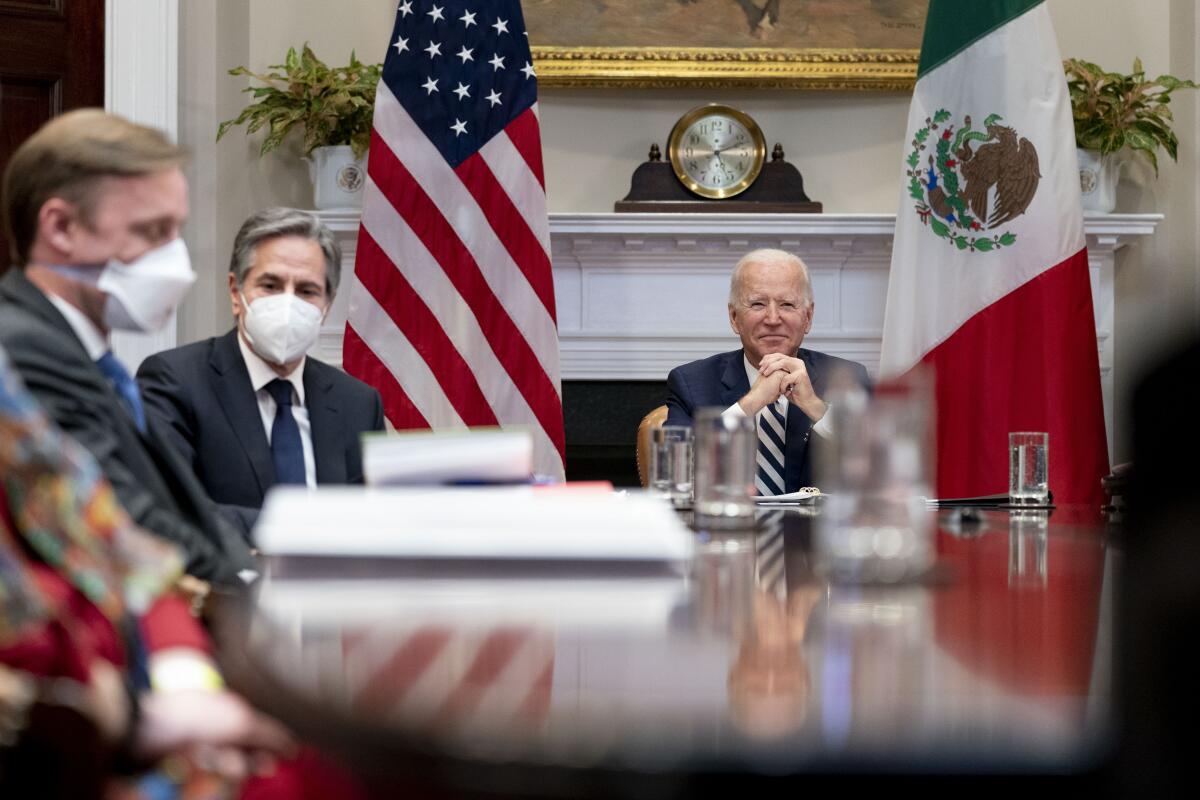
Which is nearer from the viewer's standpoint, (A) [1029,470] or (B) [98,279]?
(B) [98,279]

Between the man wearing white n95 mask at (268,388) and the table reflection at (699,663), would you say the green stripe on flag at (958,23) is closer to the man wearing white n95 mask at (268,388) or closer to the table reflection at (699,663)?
the man wearing white n95 mask at (268,388)

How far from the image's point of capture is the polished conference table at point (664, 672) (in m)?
0.60

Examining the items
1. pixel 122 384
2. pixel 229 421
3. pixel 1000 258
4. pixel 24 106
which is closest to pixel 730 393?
pixel 1000 258

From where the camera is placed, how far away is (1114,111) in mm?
4398

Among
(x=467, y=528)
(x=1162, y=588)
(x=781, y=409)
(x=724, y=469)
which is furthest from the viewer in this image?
(x=781, y=409)

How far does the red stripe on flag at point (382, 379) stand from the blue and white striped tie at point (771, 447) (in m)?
1.22

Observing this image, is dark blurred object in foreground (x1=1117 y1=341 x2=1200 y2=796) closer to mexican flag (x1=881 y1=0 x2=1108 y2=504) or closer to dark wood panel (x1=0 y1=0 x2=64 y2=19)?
mexican flag (x1=881 y1=0 x2=1108 y2=504)

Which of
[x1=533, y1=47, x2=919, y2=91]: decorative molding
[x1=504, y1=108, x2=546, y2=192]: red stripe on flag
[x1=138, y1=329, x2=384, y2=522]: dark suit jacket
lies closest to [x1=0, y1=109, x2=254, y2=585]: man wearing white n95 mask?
[x1=138, y1=329, x2=384, y2=522]: dark suit jacket

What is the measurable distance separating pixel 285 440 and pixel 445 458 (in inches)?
46.6

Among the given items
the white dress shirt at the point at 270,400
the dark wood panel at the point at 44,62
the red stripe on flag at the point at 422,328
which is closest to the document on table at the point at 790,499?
the white dress shirt at the point at 270,400

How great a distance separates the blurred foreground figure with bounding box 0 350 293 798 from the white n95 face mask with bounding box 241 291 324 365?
130 centimetres

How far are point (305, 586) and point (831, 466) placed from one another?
468 millimetres

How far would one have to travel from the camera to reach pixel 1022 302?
4023mm

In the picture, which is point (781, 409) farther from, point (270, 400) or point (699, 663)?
point (699, 663)
